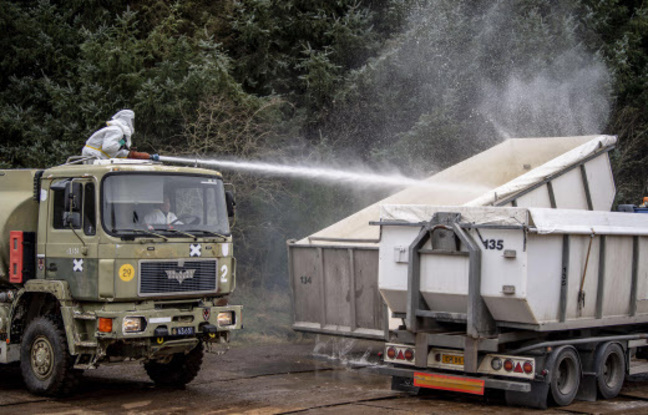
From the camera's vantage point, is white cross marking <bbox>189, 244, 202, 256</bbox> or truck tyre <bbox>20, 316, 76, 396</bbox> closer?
truck tyre <bbox>20, 316, 76, 396</bbox>

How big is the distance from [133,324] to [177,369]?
68.6 inches

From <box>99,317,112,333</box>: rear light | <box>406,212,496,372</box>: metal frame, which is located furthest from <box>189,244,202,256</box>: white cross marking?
<box>406,212,496,372</box>: metal frame

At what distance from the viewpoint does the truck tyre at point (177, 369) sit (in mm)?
11117

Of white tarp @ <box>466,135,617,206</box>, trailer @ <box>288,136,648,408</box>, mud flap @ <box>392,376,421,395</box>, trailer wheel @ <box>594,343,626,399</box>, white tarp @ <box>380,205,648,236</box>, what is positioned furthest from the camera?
white tarp @ <box>466,135,617,206</box>

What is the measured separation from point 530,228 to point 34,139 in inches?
534

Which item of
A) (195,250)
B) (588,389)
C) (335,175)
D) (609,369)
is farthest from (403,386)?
(335,175)

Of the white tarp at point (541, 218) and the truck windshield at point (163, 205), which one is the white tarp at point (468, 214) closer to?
the white tarp at point (541, 218)

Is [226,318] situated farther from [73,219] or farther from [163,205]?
[73,219]

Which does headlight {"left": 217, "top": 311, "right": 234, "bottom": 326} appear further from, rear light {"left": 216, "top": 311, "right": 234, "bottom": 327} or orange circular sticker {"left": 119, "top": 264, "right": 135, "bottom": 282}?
orange circular sticker {"left": 119, "top": 264, "right": 135, "bottom": 282}

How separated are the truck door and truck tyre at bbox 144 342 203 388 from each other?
1774mm

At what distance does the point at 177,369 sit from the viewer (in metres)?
11.3

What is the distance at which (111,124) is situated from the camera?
462 inches

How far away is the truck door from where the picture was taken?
32.5 ft

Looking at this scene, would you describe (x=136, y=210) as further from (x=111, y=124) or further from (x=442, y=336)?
(x=442, y=336)
